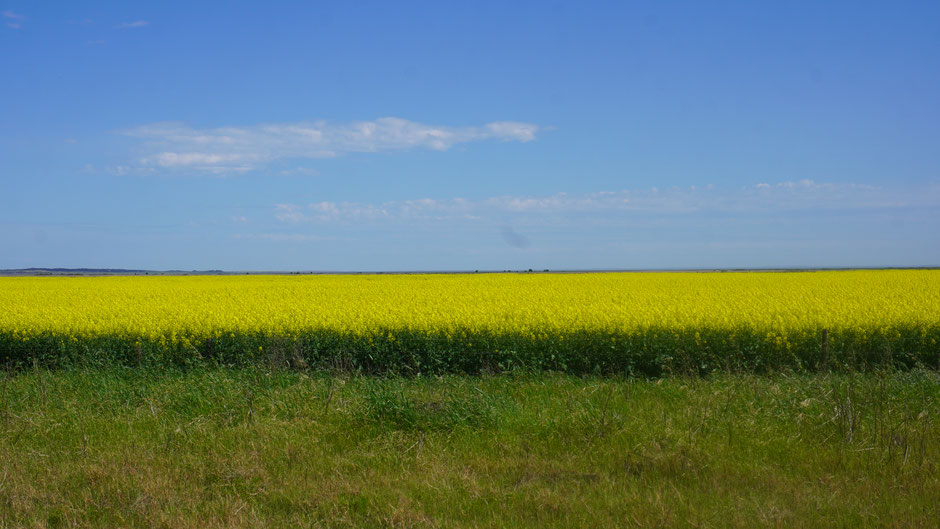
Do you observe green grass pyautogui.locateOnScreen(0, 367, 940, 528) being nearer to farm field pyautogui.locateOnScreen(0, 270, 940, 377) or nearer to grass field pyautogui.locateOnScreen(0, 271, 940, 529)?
grass field pyautogui.locateOnScreen(0, 271, 940, 529)

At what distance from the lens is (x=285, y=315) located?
1447cm

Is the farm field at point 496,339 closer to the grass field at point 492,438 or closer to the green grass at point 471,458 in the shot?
the grass field at point 492,438

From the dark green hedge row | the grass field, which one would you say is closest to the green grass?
the grass field

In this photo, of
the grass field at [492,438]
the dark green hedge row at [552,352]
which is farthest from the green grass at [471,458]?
the dark green hedge row at [552,352]

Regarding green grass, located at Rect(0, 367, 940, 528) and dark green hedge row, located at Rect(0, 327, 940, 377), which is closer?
green grass, located at Rect(0, 367, 940, 528)

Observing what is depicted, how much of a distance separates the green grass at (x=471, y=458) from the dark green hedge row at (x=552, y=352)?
3308 mm

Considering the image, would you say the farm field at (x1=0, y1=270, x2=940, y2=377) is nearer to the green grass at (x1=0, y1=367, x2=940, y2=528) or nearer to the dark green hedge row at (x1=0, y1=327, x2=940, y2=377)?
the dark green hedge row at (x1=0, y1=327, x2=940, y2=377)

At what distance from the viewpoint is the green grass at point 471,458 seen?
5.04 m

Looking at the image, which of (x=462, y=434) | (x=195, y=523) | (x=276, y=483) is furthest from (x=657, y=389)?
(x=195, y=523)

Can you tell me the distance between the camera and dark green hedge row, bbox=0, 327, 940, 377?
11.9 metres

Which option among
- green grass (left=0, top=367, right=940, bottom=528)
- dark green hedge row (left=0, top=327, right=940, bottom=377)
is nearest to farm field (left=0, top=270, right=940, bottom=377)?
A: dark green hedge row (left=0, top=327, right=940, bottom=377)

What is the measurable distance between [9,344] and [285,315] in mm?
5449

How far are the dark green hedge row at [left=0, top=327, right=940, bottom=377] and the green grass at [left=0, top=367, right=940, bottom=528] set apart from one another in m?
3.31

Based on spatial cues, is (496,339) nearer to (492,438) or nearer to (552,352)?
(552,352)
